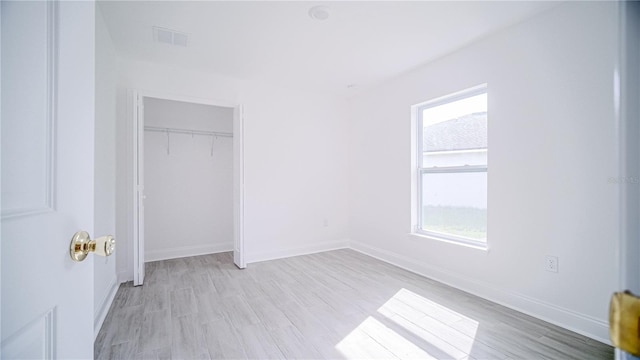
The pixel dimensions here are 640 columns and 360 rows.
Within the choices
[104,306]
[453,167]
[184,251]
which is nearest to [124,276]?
→ [104,306]

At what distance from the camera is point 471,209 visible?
2887 mm

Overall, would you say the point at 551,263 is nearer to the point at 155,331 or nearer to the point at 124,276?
the point at 155,331

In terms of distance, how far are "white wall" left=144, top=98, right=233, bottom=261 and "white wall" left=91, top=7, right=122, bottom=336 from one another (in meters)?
1.12

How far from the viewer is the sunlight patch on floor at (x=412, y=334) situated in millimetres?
1836

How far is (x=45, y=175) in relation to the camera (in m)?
0.55

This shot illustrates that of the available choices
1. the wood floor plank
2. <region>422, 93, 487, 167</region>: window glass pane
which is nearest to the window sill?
<region>422, 93, 487, 167</region>: window glass pane

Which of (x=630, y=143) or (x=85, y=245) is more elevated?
(x=630, y=143)

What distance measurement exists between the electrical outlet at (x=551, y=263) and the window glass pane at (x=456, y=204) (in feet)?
1.82

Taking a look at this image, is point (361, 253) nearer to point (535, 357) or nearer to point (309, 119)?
point (309, 119)

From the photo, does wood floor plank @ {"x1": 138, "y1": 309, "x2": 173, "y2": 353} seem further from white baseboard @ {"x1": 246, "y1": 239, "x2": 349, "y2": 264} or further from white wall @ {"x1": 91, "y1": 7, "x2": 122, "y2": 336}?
white baseboard @ {"x1": 246, "y1": 239, "x2": 349, "y2": 264}

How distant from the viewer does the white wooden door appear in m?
0.46

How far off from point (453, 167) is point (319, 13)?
2.12 metres

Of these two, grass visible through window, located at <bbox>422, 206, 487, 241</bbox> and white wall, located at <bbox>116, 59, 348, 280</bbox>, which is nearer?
grass visible through window, located at <bbox>422, 206, 487, 241</bbox>

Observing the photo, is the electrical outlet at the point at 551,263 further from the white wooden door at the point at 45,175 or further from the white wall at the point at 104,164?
the white wall at the point at 104,164
